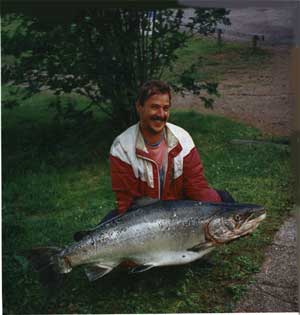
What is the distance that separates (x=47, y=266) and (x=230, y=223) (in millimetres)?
890

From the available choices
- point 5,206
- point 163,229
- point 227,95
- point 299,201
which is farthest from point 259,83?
point 5,206

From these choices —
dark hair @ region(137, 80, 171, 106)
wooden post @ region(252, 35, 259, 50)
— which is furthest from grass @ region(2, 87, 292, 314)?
wooden post @ region(252, 35, 259, 50)

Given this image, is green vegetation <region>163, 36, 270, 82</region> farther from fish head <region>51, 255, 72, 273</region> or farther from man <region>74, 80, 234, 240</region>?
fish head <region>51, 255, 72, 273</region>

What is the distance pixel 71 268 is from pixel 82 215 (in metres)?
0.26

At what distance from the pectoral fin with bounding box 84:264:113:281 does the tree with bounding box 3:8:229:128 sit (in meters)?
0.68

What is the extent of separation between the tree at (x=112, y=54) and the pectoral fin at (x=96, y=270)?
68cm

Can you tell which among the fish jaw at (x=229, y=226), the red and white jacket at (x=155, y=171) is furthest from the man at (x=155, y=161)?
the fish jaw at (x=229, y=226)

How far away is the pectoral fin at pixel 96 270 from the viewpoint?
361 cm

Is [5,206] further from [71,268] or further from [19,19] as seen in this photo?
[19,19]

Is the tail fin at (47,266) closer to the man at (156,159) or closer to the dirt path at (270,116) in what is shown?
the man at (156,159)

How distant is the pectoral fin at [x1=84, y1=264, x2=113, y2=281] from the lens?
361cm

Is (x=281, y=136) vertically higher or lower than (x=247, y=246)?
higher

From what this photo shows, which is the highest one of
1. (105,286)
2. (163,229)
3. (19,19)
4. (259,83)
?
(19,19)

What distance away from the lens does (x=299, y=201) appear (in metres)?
3.68
